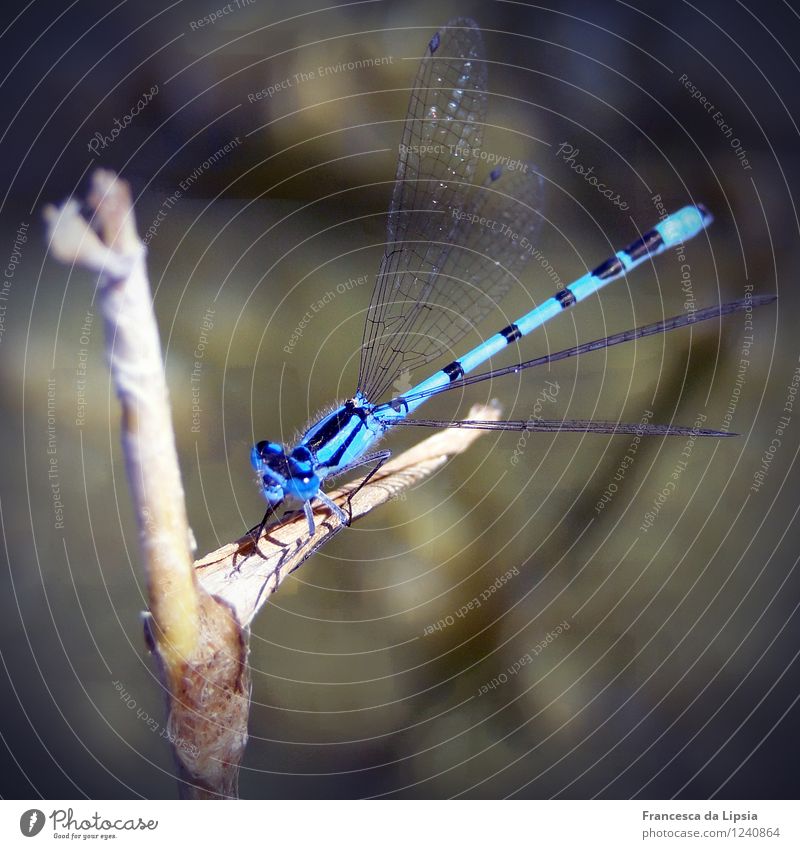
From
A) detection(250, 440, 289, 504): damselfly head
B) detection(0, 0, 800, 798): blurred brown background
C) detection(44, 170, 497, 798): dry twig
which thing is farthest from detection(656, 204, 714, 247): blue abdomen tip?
detection(250, 440, 289, 504): damselfly head

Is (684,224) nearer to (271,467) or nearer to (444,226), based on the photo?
(444,226)

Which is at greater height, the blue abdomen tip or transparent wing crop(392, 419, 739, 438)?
the blue abdomen tip

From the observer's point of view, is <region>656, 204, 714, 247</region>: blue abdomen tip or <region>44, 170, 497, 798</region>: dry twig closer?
<region>44, 170, 497, 798</region>: dry twig

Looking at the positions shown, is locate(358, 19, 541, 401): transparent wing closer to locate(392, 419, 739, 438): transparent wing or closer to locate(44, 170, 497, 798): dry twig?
locate(392, 419, 739, 438): transparent wing

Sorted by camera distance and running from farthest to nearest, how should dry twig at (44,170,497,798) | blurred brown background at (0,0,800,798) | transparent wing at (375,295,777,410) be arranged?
transparent wing at (375,295,777,410) → blurred brown background at (0,0,800,798) → dry twig at (44,170,497,798)
